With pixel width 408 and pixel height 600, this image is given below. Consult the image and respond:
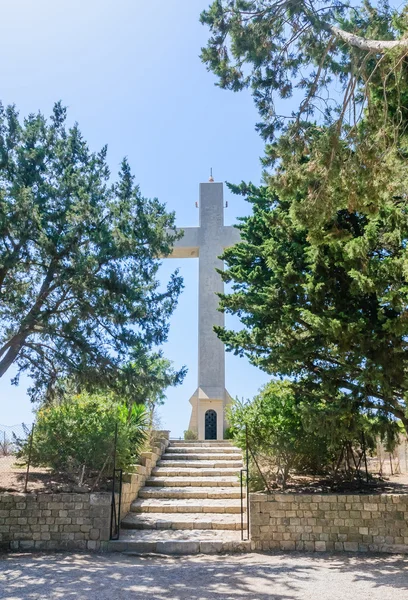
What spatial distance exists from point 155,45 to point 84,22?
1193 millimetres

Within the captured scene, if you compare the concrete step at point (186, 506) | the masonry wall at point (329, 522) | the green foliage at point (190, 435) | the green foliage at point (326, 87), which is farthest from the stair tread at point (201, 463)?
the green foliage at point (326, 87)

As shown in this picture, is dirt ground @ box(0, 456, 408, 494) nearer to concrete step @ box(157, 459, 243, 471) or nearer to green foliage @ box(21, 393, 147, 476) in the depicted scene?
green foliage @ box(21, 393, 147, 476)

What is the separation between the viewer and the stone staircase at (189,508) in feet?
26.1

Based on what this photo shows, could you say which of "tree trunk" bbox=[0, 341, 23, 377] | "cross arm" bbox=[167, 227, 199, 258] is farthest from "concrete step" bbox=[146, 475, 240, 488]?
"cross arm" bbox=[167, 227, 199, 258]

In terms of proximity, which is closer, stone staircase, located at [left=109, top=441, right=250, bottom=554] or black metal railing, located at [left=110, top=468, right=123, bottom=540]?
stone staircase, located at [left=109, top=441, right=250, bottom=554]

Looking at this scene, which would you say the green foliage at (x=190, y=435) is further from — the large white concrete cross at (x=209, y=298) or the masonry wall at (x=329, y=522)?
the masonry wall at (x=329, y=522)

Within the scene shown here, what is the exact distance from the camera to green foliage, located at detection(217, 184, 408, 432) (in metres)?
6.82

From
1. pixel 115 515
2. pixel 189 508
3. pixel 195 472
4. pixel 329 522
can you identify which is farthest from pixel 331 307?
pixel 195 472

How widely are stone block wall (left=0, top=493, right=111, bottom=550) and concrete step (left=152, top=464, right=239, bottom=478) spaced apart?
2983mm

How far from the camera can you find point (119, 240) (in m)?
9.21

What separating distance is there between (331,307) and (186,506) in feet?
15.4

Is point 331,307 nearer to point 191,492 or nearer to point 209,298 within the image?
point 191,492

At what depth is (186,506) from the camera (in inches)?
371

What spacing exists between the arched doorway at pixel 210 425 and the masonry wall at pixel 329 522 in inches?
295
